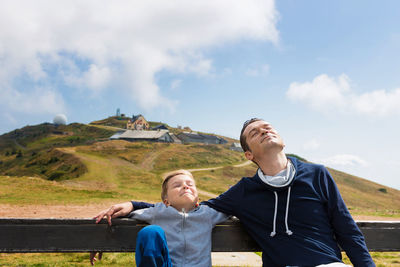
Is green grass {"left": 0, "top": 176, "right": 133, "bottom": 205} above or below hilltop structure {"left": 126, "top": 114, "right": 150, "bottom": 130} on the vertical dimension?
below

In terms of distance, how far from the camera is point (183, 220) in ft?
8.38

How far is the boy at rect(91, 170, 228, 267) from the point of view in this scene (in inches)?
97.0

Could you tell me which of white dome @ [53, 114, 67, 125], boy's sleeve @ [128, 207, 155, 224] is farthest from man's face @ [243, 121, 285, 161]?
white dome @ [53, 114, 67, 125]

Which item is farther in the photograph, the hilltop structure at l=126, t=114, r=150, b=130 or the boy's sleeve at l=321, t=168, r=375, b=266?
the hilltop structure at l=126, t=114, r=150, b=130

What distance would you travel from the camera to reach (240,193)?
107 inches

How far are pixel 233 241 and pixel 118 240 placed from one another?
42.6 inches

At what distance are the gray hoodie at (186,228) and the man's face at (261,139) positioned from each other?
28.5 inches

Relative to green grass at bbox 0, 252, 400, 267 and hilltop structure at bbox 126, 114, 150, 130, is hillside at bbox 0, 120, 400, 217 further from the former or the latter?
hilltop structure at bbox 126, 114, 150, 130

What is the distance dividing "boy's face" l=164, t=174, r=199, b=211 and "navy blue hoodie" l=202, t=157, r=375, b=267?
19 centimetres

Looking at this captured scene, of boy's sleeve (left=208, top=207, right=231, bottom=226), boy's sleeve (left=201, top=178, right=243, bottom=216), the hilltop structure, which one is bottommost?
boy's sleeve (left=208, top=207, right=231, bottom=226)

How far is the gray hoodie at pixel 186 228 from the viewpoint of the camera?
2.46 meters

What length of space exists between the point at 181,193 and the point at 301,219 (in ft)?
3.69

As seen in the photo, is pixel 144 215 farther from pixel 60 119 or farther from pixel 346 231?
pixel 60 119

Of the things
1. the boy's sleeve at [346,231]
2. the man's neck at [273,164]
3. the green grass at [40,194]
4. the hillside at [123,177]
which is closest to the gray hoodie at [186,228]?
the man's neck at [273,164]
